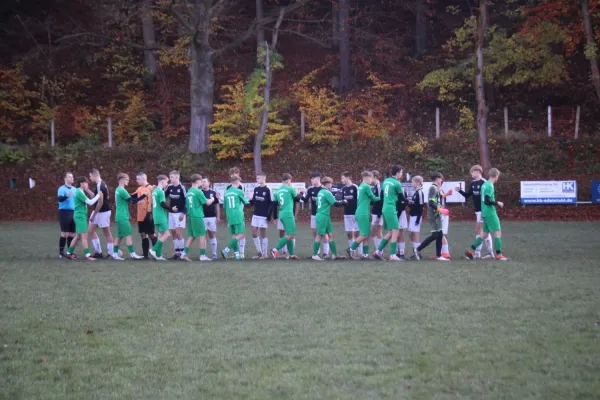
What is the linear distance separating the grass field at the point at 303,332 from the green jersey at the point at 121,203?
2596 millimetres

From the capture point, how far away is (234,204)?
54.5 feet

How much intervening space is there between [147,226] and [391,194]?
18.8 feet

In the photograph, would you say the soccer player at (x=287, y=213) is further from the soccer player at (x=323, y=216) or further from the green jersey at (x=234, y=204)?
the green jersey at (x=234, y=204)

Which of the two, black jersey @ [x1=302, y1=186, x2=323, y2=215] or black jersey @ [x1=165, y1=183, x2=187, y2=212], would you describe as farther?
black jersey @ [x1=302, y1=186, x2=323, y2=215]

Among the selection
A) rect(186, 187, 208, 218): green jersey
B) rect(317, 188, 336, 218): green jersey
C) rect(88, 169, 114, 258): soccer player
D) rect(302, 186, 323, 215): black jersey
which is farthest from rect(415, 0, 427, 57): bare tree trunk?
rect(88, 169, 114, 258): soccer player

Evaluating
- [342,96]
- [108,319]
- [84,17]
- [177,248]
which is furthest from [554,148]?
[108,319]

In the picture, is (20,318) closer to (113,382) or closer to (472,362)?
(113,382)

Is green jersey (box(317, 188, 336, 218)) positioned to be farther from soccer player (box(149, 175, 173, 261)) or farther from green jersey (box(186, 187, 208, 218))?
soccer player (box(149, 175, 173, 261))

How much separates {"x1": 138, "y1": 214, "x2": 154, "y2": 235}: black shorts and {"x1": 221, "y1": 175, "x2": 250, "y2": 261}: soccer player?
1837 millimetres

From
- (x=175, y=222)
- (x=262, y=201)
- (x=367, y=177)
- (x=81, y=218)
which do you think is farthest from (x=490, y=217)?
(x=81, y=218)

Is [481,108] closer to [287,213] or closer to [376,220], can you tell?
[376,220]

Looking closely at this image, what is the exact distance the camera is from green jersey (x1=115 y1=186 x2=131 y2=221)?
16.4 meters

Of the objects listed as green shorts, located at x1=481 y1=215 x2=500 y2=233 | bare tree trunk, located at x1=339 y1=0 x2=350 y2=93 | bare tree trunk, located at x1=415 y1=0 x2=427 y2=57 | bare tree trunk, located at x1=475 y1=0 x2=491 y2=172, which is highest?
bare tree trunk, located at x1=415 y1=0 x2=427 y2=57

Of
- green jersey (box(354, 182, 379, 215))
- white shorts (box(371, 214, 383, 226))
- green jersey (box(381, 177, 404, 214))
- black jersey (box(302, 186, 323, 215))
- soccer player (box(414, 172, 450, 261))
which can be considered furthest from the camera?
white shorts (box(371, 214, 383, 226))
